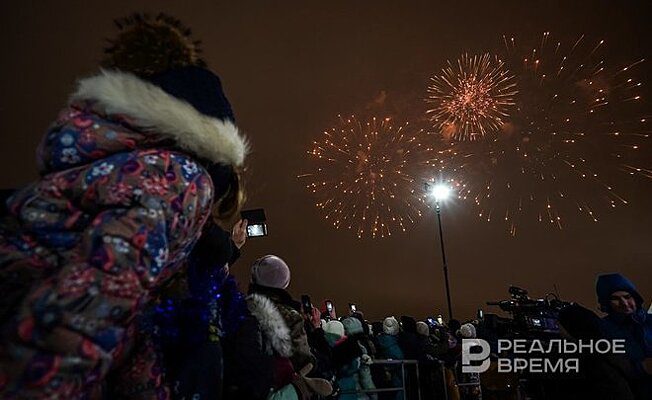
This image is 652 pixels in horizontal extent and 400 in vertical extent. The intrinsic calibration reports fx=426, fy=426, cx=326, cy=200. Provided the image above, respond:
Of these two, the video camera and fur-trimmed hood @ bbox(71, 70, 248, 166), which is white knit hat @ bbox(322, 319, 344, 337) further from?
fur-trimmed hood @ bbox(71, 70, 248, 166)

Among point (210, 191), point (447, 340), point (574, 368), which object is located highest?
point (210, 191)

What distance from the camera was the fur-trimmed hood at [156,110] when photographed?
1598mm

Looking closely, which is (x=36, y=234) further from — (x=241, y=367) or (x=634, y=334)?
(x=634, y=334)

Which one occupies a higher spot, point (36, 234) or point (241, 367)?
point (36, 234)

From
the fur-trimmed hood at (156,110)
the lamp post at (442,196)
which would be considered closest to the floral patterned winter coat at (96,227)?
the fur-trimmed hood at (156,110)

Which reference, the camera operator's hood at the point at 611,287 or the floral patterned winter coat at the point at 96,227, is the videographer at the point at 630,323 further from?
the floral patterned winter coat at the point at 96,227

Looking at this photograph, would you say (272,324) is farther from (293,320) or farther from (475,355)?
(475,355)

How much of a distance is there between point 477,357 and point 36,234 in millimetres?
10436

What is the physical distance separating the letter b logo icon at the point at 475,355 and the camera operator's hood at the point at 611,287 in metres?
4.20

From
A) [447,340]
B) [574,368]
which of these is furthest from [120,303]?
[447,340]

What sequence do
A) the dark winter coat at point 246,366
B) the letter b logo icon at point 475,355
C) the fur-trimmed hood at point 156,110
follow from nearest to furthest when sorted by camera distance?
1. the fur-trimmed hood at point 156,110
2. the dark winter coat at point 246,366
3. the letter b logo icon at point 475,355

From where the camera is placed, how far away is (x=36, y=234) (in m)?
1.42

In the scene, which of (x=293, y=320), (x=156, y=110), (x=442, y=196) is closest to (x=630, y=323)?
(x=293, y=320)

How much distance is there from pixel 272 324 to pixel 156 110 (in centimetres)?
286
